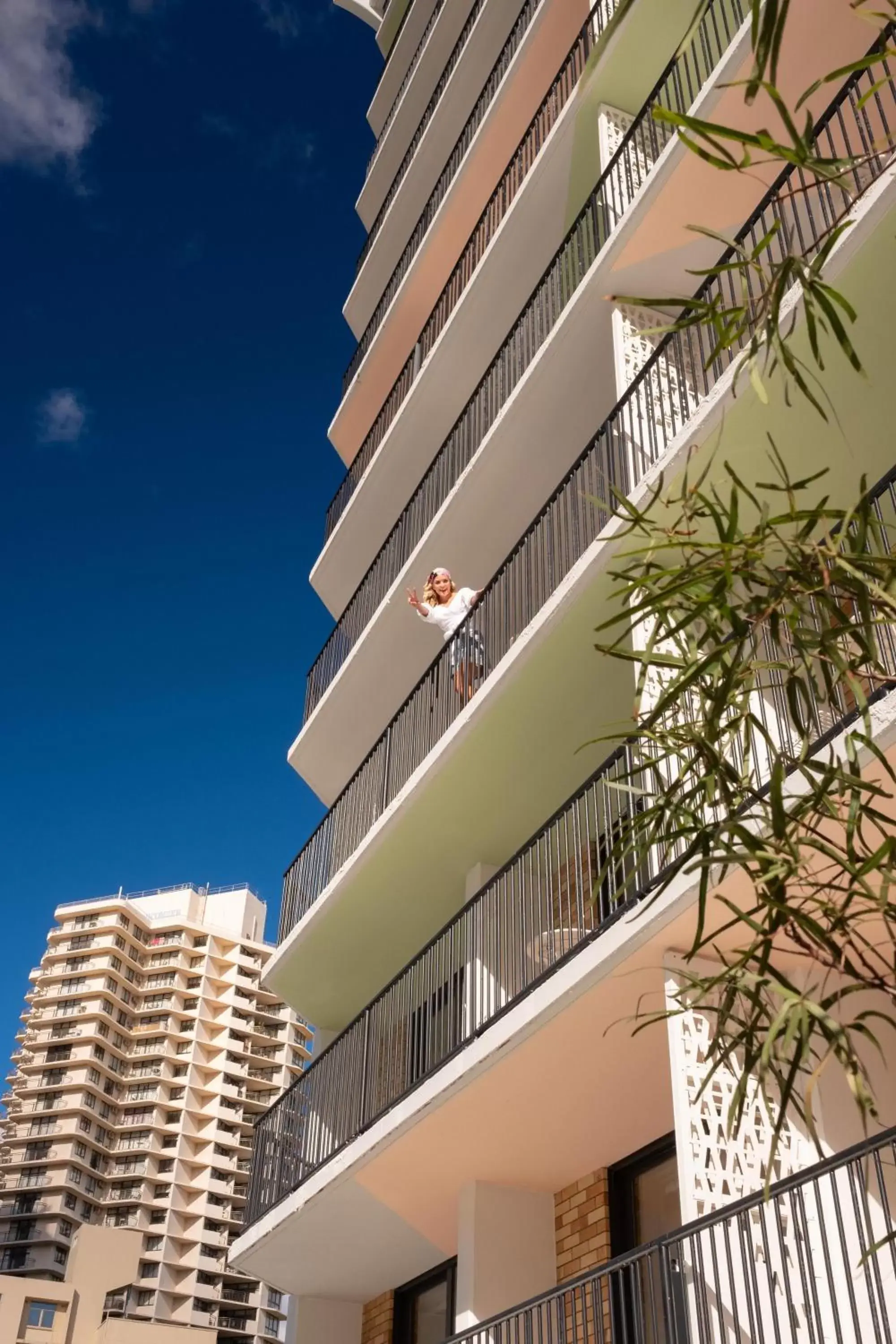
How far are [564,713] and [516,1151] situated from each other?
3.69 m

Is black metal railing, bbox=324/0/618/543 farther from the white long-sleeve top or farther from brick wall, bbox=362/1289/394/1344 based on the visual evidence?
brick wall, bbox=362/1289/394/1344

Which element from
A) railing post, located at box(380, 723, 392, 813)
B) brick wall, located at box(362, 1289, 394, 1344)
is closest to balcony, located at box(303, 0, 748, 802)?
railing post, located at box(380, 723, 392, 813)

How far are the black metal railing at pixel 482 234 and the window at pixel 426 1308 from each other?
10914 mm

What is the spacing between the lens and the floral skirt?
12.9 m

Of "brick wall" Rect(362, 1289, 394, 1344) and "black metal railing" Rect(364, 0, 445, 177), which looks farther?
"black metal railing" Rect(364, 0, 445, 177)

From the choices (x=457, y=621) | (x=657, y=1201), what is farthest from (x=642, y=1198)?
(x=457, y=621)

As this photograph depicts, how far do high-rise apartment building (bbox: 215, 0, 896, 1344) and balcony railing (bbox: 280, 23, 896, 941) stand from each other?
0.05m

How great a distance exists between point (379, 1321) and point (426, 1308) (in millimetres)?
970

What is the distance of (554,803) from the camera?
1273 centimetres

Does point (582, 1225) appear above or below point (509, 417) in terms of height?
below

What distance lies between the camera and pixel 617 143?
1449cm

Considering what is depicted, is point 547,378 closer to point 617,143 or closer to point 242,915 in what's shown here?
point 617,143

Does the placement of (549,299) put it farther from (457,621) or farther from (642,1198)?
(642,1198)

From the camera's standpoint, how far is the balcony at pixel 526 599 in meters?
10.6
